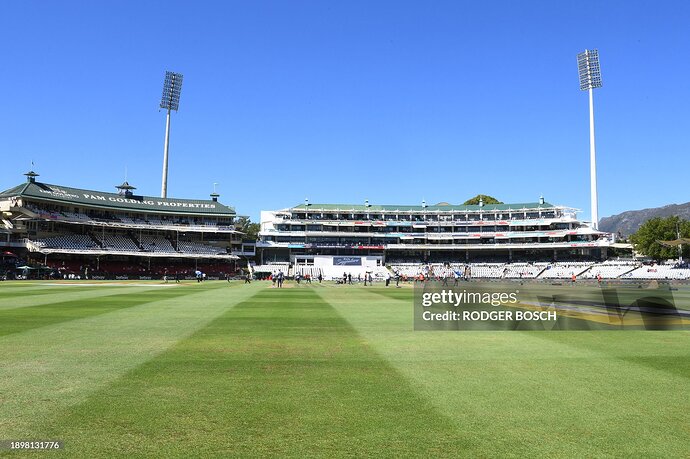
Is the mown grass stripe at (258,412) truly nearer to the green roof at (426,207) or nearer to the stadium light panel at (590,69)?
the stadium light panel at (590,69)

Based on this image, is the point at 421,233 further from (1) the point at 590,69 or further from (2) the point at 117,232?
(2) the point at 117,232

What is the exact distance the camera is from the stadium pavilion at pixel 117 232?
76000mm

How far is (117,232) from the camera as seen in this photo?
88.6 metres

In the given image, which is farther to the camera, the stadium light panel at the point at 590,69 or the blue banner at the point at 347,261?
the blue banner at the point at 347,261

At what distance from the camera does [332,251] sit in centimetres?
10500

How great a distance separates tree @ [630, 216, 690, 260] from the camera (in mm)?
92356

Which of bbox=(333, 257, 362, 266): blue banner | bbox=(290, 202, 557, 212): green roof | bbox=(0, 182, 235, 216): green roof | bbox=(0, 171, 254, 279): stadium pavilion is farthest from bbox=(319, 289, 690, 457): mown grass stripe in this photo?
bbox=(290, 202, 557, 212): green roof

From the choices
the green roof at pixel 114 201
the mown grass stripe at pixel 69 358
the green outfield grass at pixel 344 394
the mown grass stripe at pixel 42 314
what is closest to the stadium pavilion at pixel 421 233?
the green roof at pixel 114 201

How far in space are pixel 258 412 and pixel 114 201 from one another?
9284cm

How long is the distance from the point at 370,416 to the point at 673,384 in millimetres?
5115

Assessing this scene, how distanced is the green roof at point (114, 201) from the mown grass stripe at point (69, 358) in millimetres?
74017

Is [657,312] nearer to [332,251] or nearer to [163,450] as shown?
[163,450]

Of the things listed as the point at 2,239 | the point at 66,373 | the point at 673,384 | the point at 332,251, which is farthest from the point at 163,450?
the point at 332,251

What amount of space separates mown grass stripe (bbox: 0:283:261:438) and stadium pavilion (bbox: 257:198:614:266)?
88.1 meters
